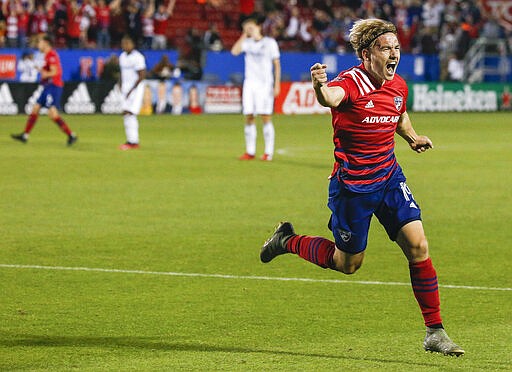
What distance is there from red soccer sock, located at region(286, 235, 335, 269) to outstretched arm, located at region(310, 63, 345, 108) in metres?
1.14

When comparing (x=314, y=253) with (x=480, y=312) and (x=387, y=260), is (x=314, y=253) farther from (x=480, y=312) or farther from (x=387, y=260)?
(x=387, y=260)

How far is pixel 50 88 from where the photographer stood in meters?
24.1

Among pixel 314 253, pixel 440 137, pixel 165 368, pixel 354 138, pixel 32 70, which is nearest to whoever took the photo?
pixel 165 368

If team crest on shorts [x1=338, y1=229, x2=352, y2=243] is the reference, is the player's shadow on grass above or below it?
below

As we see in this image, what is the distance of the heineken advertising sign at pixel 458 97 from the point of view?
40500 millimetres

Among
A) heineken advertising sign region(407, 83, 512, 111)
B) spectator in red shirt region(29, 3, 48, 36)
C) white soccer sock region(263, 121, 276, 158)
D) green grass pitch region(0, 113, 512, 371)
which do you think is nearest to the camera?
green grass pitch region(0, 113, 512, 371)

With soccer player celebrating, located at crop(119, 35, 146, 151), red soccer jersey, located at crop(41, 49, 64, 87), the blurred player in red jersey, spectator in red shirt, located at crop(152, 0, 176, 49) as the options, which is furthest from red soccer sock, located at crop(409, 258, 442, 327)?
spectator in red shirt, located at crop(152, 0, 176, 49)

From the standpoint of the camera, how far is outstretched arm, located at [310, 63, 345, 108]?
6754 mm

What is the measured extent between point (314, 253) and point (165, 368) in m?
1.55

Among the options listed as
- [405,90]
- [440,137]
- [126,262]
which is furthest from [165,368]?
[440,137]

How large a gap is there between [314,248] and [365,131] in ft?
3.37

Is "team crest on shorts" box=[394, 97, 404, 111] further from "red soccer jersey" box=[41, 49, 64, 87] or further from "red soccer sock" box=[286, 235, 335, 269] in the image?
"red soccer jersey" box=[41, 49, 64, 87]

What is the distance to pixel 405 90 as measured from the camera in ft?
24.8

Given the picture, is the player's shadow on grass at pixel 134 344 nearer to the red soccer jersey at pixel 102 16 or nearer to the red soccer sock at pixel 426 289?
the red soccer sock at pixel 426 289
